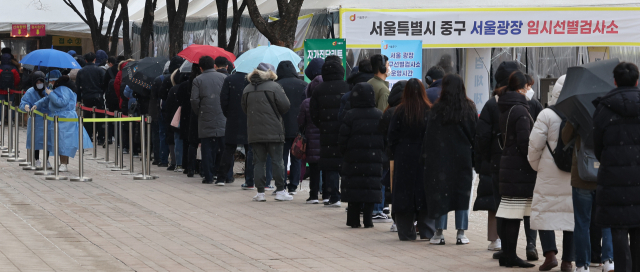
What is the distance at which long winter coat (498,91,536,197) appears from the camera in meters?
7.33

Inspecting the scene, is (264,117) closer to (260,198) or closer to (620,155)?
(260,198)

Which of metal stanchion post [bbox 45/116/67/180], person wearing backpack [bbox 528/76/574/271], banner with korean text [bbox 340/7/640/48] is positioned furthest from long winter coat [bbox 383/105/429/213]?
banner with korean text [bbox 340/7/640/48]

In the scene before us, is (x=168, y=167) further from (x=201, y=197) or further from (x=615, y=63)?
(x=615, y=63)

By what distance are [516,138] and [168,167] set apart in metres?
9.73

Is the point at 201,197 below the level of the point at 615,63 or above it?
below

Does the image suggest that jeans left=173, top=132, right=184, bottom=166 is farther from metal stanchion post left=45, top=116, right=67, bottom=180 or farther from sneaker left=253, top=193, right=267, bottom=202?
sneaker left=253, top=193, right=267, bottom=202

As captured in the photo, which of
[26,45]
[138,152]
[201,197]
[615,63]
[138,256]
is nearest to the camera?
[615,63]

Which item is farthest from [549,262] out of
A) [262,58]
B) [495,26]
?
[495,26]

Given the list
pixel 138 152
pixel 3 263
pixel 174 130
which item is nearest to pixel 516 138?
pixel 3 263

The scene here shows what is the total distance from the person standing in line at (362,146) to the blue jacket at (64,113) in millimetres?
6328

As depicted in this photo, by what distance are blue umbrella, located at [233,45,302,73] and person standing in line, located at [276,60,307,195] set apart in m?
0.73

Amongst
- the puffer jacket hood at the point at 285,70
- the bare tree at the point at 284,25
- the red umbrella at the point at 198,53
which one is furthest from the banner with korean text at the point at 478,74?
the puffer jacket hood at the point at 285,70

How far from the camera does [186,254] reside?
8.09 m

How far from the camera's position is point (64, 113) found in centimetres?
1468
